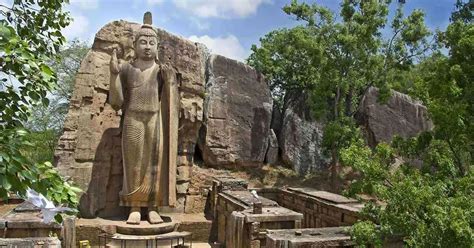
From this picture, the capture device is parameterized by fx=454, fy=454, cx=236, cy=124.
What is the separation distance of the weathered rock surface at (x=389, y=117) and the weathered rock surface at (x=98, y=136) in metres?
6.96

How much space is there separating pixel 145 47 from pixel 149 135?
193 cm

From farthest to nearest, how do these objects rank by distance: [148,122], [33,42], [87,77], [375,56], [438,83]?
[375,56], [87,77], [148,122], [438,83], [33,42]

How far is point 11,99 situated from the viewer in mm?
2752

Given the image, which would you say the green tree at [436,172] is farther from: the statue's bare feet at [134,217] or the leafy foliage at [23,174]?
the statue's bare feet at [134,217]

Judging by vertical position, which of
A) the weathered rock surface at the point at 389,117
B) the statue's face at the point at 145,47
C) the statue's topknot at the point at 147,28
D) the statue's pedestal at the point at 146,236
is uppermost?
the statue's topknot at the point at 147,28

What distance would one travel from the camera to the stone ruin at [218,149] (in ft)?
26.8

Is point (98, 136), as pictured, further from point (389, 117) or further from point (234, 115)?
point (389, 117)

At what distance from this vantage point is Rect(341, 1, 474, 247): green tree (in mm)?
5277

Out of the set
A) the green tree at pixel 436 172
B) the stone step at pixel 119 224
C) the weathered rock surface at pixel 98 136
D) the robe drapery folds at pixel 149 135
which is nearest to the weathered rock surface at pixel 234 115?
the weathered rock surface at pixel 98 136

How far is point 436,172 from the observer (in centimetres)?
649

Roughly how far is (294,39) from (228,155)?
403 cm

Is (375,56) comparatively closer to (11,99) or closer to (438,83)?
(438,83)

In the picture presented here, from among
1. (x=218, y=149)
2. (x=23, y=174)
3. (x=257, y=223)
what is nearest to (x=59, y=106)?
(x=218, y=149)

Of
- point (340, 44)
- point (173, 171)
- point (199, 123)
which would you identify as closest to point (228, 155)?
point (199, 123)
